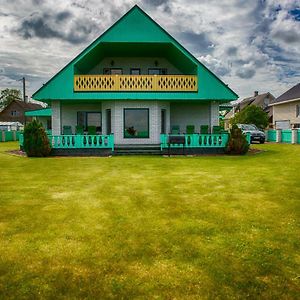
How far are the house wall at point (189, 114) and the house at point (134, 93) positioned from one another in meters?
0.62

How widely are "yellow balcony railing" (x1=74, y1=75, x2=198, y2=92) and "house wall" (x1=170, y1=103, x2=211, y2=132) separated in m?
2.94

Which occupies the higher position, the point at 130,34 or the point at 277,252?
the point at 130,34

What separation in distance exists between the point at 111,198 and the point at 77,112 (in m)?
16.6

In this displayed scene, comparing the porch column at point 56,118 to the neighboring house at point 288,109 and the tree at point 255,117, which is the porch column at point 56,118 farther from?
the tree at point 255,117

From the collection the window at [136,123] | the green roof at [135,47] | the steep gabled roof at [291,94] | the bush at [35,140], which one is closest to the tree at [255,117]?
the steep gabled roof at [291,94]

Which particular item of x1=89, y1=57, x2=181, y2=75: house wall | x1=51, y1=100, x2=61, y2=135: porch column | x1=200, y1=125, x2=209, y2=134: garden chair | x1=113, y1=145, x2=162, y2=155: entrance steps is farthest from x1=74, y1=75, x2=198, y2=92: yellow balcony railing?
x1=113, y1=145, x2=162, y2=155: entrance steps

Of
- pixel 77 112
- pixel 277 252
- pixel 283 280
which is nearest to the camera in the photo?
pixel 283 280

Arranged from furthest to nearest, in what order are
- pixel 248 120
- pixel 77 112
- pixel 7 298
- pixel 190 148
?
pixel 248 120 → pixel 77 112 → pixel 190 148 → pixel 7 298

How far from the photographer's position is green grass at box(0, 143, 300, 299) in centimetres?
405

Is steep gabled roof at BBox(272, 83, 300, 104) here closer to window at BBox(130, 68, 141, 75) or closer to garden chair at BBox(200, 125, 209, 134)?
garden chair at BBox(200, 125, 209, 134)

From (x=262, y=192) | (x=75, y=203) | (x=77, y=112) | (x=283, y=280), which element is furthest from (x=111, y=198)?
(x=77, y=112)

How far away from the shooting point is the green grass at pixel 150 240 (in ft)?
13.3

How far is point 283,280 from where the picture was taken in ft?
13.7

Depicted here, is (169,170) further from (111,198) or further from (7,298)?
(7,298)
